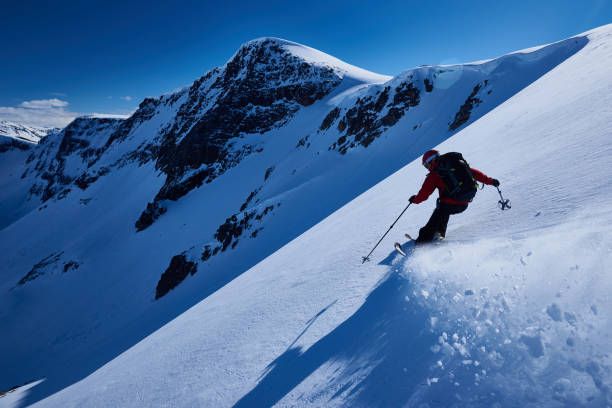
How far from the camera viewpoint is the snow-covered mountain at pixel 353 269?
170cm

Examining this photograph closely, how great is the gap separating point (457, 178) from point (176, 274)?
29887 millimetres

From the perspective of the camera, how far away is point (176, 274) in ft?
90.3

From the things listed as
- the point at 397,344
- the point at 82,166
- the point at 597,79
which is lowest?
the point at 397,344

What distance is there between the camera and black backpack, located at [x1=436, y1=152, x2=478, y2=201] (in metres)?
3.62

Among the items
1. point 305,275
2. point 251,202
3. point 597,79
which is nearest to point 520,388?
point 305,275

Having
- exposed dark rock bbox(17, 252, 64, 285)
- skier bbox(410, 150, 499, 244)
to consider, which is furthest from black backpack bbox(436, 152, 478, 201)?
exposed dark rock bbox(17, 252, 64, 285)

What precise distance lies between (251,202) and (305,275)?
98.4 feet

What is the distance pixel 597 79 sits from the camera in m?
6.27

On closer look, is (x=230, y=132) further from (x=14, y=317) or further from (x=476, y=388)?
(x=476, y=388)

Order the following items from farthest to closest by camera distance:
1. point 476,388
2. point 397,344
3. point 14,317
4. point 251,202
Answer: point 14,317
point 251,202
point 397,344
point 476,388

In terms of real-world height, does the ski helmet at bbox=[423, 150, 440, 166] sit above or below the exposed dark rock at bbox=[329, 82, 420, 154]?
below

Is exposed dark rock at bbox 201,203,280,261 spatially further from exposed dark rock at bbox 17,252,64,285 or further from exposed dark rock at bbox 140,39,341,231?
exposed dark rock at bbox 17,252,64,285

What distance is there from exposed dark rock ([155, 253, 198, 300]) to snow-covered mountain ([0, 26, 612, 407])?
0.82ft

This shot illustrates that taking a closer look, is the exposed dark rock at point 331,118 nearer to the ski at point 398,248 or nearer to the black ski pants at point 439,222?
the black ski pants at point 439,222
